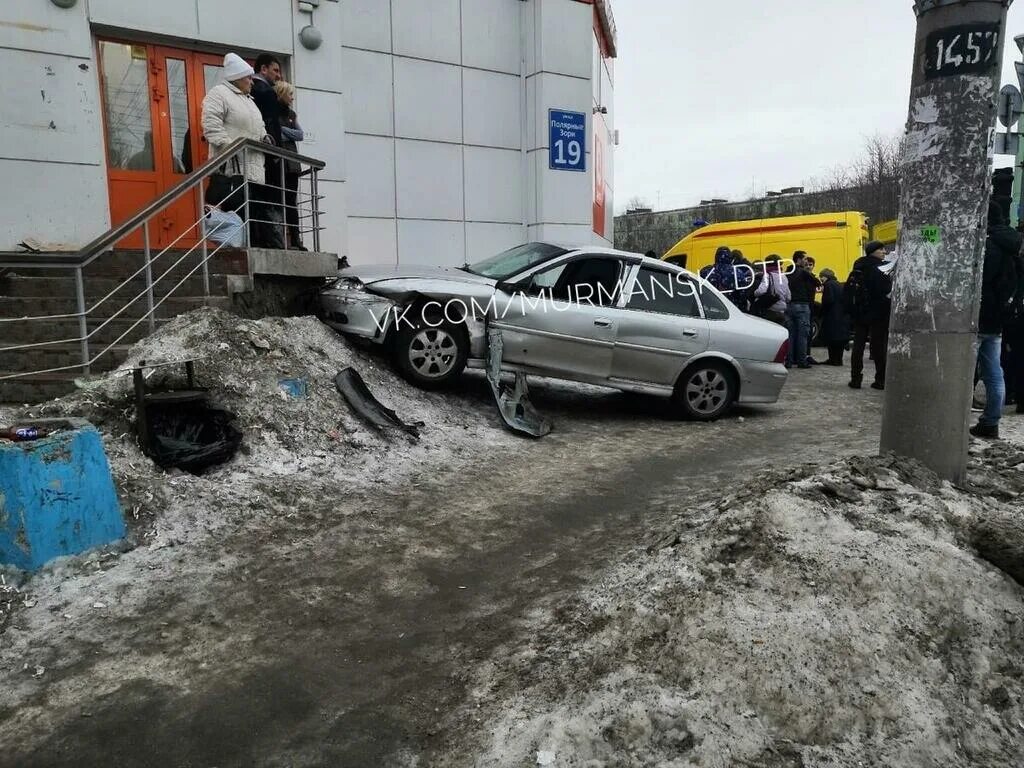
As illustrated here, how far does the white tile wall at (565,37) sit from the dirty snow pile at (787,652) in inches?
407

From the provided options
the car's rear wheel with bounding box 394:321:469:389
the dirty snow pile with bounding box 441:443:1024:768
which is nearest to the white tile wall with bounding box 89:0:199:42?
the car's rear wheel with bounding box 394:321:469:389

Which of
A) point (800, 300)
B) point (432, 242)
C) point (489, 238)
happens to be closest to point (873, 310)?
point (800, 300)

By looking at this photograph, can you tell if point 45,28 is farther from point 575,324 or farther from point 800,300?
point 800,300

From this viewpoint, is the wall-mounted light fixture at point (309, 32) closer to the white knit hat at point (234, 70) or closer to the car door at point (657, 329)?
the white knit hat at point (234, 70)

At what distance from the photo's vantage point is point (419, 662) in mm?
3057

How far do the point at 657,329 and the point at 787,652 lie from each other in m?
5.15

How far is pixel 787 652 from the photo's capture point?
8.90 ft

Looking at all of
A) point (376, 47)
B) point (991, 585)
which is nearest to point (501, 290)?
point (991, 585)

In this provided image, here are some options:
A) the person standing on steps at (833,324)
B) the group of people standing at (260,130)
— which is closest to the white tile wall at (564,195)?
the person standing on steps at (833,324)

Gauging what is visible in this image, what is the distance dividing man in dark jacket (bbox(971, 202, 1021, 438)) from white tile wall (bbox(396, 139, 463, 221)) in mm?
7943

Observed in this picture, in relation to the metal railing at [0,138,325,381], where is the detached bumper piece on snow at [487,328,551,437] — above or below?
below

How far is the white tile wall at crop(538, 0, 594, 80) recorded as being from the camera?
12.1m

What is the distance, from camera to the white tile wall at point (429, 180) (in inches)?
456

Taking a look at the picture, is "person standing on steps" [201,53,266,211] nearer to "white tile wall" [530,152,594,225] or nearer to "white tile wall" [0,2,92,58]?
"white tile wall" [0,2,92,58]
